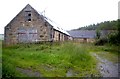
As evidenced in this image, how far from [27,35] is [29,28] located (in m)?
1.14

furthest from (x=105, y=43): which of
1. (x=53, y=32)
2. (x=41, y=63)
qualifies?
(x=41, y=63)

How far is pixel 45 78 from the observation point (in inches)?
415

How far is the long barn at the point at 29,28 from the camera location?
3428 centimetres

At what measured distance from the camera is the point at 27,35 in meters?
34.6

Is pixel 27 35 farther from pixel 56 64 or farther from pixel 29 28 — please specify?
pixel 56 64

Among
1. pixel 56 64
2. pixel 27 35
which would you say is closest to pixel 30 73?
pixel 56 64

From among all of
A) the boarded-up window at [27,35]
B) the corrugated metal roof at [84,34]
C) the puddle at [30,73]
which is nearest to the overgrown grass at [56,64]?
the puddle at [30,73]

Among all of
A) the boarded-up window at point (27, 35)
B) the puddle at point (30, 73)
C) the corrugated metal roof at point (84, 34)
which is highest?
the corrugated metal roof at point (84, 34)

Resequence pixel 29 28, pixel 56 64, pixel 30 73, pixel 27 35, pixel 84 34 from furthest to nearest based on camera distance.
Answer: pixel 84 34 → pixel 29 28 → pixel 27 35 → pixel 56 64 → pixel 30 73

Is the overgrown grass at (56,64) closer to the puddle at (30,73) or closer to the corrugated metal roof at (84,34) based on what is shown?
the puddle at (30,73)

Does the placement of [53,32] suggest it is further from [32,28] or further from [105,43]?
[105,43]

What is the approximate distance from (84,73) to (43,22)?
2284 cm

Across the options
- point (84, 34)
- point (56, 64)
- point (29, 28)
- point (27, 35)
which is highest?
point (84, 34)

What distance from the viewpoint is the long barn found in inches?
1350
